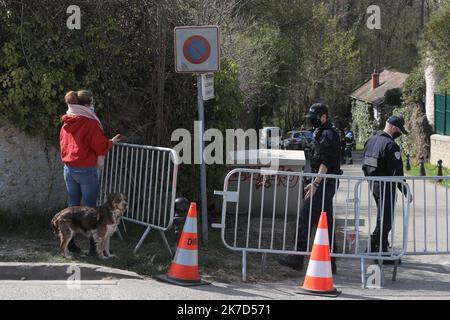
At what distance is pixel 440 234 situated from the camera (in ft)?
34.9

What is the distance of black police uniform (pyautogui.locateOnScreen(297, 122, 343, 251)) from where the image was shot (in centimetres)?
758

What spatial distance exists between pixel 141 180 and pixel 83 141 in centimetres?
106

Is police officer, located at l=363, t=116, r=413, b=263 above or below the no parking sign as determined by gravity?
below

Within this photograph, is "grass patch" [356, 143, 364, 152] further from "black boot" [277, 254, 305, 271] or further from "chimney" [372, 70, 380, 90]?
"black boot" [277, 254, 305, 271]

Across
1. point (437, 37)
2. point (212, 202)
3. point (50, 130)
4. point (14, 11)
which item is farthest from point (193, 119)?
point (437, 37)

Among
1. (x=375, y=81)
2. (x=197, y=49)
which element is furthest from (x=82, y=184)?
(x=375, y=81)

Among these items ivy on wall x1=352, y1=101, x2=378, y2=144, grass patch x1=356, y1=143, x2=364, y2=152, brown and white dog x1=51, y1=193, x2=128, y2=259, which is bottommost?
brown and white dog x1=51, y1=193, x2=128, y2=259

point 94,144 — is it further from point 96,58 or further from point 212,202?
point 212,202

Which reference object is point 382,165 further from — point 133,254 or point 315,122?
point 133,254

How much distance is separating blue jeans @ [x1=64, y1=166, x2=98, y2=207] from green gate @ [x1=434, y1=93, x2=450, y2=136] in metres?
19.5

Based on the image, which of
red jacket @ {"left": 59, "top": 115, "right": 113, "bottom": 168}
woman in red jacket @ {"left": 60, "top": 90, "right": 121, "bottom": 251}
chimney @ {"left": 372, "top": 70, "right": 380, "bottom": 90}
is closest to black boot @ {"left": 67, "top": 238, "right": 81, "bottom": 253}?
woman in red jacket @ {"left": 60, "top": 90, "right": 121, "bottom": 251}

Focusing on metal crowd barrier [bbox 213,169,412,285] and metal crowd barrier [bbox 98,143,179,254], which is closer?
metal crowd barrier [bbox 213,169,412,285]

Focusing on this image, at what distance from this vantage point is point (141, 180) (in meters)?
8.35
